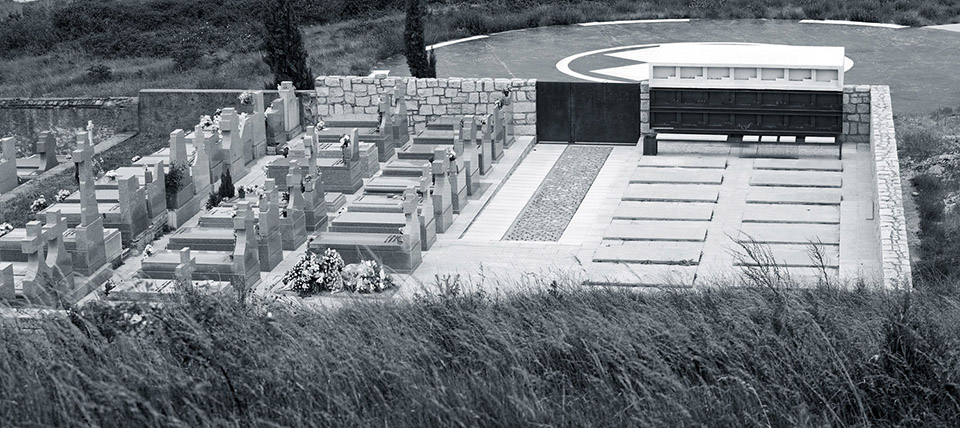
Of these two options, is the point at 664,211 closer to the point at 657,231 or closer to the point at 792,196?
the point at 657,231

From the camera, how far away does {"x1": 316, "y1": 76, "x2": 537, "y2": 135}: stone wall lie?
2616cm

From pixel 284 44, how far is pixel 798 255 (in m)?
14.6

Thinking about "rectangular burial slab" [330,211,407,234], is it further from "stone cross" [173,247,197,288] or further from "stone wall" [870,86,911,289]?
"stone wall" [870,86,911,289]

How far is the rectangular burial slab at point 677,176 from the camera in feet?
73.4

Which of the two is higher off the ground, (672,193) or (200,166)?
(200,166)

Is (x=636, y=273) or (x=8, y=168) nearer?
(x=636, y=273)

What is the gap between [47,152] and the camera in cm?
2505

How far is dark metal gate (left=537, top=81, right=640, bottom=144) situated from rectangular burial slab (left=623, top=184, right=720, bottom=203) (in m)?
3.81

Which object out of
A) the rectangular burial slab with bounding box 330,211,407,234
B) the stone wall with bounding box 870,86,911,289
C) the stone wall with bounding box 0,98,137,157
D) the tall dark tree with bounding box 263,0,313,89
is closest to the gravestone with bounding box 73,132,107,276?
the rectangular burial slab with bounding box 330,211,407,234

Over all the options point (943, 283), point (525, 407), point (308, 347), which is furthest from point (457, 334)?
point (943, 283)

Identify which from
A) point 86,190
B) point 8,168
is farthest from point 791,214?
point 8,168

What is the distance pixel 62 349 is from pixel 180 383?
1.52 meters

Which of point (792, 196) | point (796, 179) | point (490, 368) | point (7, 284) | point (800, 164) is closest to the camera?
point (490, 368)

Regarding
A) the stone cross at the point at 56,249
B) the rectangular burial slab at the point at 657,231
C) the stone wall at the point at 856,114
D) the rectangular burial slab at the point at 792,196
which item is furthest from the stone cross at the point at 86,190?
the stone wall at the point at 856,114
